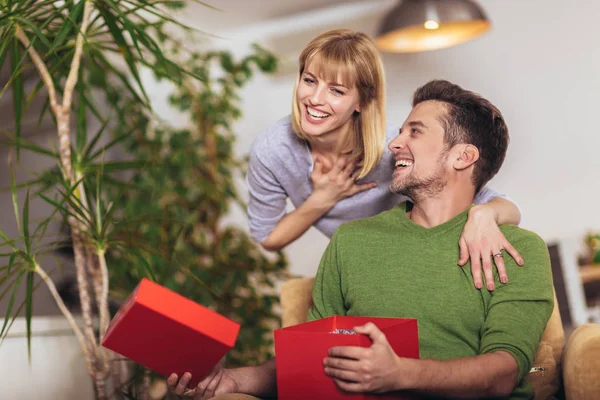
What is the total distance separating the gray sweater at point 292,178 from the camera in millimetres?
1916

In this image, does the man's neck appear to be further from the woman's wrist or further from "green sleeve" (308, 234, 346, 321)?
"green sleeve" (308, 234, 346, 321)

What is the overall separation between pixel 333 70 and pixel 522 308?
2.44ft

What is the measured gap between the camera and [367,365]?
1.10 m

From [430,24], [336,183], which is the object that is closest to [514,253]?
[336,183]

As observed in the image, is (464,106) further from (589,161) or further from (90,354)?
(589,161)

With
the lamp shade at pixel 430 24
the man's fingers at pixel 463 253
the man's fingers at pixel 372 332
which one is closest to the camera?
the man's fingers at pixel 372 332

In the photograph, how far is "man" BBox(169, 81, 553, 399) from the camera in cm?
122

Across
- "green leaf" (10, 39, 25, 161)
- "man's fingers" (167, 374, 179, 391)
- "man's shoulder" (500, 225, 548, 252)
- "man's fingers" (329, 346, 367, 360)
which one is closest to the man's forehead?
"man's shoulder" (500, 225, 548, 252)

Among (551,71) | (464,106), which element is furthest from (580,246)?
(464,106)

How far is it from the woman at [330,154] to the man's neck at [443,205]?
→ 0.05 metres

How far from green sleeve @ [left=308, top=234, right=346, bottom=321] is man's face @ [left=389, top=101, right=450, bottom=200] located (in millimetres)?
220

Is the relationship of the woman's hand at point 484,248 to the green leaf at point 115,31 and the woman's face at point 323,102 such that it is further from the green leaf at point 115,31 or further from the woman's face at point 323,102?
the green leaf at point 115,31

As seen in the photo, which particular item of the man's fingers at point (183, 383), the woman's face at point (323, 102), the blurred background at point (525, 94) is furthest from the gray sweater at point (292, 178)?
the blurred background at point (525, 94)

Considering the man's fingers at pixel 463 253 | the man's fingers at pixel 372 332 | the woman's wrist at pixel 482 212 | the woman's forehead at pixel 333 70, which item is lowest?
the man's fingers at pixel 372 332
